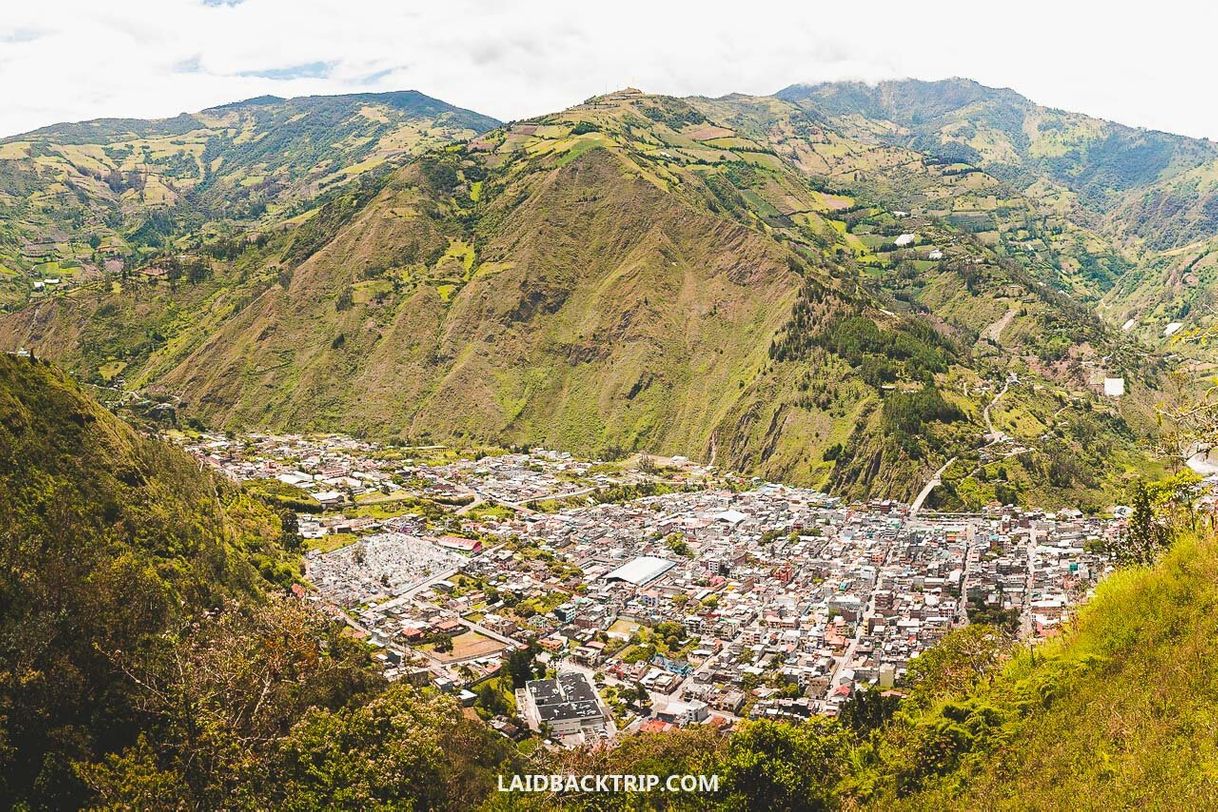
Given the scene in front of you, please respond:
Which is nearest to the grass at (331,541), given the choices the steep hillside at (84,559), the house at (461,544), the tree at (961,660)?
the steep hillside at (84,559)

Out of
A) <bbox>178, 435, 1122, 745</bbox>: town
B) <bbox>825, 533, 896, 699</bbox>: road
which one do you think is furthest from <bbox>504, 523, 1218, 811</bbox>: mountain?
<bbox>825, 533, 896, 699</bbox>: road

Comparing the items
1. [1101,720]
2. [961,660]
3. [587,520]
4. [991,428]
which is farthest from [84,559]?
[991,428]

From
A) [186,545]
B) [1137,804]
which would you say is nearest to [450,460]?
[186,545]

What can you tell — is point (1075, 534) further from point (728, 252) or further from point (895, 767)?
point (728, 252)

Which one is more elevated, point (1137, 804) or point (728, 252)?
point (728, 252)

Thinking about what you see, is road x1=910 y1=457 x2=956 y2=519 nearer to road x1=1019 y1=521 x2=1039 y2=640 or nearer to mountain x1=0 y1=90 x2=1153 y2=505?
mountain x1=0 y1=90 x2=1153 y2=505

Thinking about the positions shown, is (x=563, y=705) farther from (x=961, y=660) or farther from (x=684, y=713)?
(x=961, y=660)

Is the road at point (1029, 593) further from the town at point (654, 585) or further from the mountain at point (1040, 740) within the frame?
the mountain at point (1040, 740)
